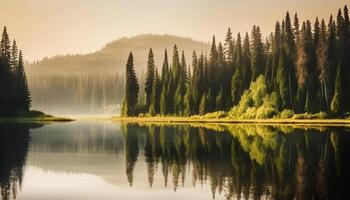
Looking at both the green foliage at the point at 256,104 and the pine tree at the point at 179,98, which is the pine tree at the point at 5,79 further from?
the green foliage at the point at 256,104

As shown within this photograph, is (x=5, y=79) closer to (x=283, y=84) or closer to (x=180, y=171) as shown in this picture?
(x=283, y=84)

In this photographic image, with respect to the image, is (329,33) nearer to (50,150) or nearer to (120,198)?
(50,150)

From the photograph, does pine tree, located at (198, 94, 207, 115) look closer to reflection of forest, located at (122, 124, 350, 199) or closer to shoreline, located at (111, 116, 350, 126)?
shoreline, located at (111, 116, 350, 126)

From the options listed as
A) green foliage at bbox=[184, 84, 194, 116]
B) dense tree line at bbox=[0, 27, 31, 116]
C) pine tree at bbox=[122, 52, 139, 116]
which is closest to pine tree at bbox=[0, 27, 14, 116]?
dense tree line at bbox=[0, 27, 31, 116]

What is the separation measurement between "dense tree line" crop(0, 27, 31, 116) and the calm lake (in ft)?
294

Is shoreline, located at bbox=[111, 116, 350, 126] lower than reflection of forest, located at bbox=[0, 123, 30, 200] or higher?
higher

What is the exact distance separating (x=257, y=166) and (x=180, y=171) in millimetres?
5730

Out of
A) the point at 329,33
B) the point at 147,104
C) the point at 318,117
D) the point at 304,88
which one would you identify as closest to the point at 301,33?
the point at 329,33

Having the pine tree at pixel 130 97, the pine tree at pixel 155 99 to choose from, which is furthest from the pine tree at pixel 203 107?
the pine tree at pixel 130 97

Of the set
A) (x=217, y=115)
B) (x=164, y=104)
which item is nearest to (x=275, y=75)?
(x=217, y=115)

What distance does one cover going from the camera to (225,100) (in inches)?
5871

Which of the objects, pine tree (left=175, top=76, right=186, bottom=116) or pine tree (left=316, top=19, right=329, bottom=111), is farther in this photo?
pine tree (left=175, top=76, right=186, bottom=116)

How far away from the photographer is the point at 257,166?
39750mm

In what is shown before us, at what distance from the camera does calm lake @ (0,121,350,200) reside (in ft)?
96.8
